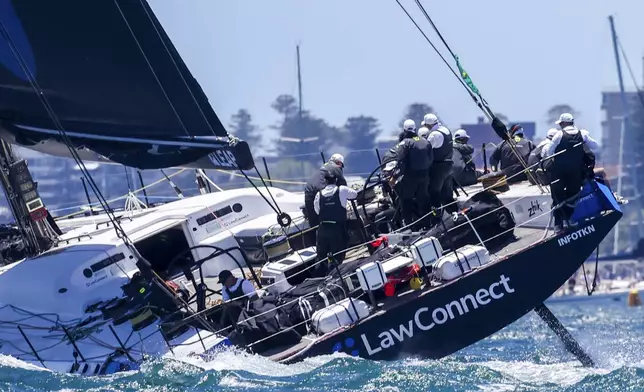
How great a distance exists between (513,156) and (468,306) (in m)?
3.57

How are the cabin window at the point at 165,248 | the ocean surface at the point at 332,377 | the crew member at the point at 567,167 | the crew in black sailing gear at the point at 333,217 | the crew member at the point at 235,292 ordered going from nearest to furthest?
the ocean surface at the point at 332,377 → the crew member at the point at 235,292 → the crew member at the point at 567,167 → the crew in black sailing gear at the point at 333,217 → the cabin window at the point at 165,248

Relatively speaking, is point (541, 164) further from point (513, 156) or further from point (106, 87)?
Answer: point (106, 87)

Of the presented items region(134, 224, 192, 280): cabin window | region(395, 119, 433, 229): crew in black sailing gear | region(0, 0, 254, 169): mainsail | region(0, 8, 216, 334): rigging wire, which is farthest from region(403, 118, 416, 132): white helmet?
region(0, 8, 216, 334): rigging wire

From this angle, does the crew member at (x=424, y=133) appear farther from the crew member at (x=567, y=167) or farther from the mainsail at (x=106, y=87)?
the mainsail at (x=106, y=87)

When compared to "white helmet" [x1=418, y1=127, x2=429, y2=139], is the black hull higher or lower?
lower

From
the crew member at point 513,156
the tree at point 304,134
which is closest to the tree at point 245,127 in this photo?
the tree at point 304,134

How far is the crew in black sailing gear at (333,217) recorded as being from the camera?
1344 cm

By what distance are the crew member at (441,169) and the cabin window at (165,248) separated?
2.81m

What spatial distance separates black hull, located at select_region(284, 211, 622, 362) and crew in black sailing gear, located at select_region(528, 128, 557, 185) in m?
0.91

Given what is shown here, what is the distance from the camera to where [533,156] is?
15.0 m

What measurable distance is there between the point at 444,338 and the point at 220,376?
2.30m

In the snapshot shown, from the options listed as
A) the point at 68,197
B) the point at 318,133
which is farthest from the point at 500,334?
the point at 318,133

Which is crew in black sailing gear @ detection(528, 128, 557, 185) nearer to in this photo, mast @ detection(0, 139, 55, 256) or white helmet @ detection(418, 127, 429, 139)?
white helmet @ detection(418, 127, 429, 139)

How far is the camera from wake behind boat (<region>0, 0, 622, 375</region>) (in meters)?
12.7
